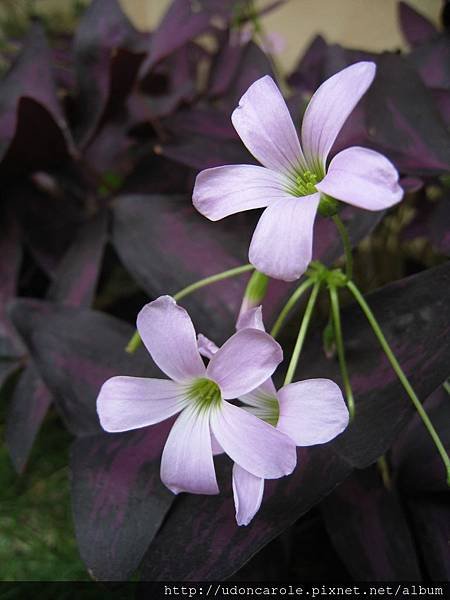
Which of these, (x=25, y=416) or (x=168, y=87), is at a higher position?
(x=168, y=87)

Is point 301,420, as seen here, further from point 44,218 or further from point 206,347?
point 44,218

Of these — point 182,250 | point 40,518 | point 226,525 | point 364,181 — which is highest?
point 364,181

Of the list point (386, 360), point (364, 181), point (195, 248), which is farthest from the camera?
point (195, 248)

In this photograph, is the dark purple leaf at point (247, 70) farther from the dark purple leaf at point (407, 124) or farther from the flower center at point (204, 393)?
the flower center at point (204, 393)

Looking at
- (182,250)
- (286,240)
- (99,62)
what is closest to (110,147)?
(99,62)

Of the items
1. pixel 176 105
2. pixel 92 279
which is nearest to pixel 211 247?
pixel 92 279

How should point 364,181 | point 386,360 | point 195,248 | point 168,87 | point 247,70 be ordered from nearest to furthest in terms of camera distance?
point 364,181 → point 386,360 → point 195,248 → point 247,70 → point 168,87

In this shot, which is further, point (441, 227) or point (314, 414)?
point (441, 227)
